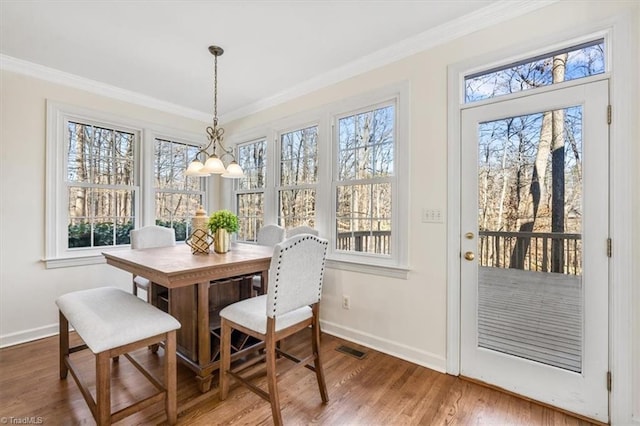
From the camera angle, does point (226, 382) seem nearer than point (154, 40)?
Yes

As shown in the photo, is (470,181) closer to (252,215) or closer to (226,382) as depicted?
(226,382)

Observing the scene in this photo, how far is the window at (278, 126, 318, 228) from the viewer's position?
10.8 ft

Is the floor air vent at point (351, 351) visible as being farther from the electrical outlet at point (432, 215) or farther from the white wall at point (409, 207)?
the electrical outlet at point (432, 215)

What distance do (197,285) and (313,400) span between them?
1088 mm

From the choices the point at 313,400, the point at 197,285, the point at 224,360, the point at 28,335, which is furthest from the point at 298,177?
the point at 28,335

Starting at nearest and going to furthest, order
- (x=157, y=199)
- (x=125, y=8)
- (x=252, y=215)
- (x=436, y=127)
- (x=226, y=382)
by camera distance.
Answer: (x=226, y=382), (x=125, y=8), (x=436, y=127), (x=157, y=199), (x=252, y=215)

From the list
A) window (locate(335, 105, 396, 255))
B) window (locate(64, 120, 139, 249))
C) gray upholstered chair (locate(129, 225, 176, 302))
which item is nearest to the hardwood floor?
gray upholstered chair (locate(129, 225, 176, 302))

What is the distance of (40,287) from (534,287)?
428 centimetres

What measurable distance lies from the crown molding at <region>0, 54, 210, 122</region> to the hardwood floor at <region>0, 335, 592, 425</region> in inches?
102

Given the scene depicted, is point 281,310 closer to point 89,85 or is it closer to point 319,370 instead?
point 319,370

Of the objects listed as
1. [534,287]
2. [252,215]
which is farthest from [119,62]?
[534,287]

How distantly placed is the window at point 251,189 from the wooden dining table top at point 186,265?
1.70 metres

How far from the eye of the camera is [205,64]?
2811mm

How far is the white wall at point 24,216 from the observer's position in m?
2.67
